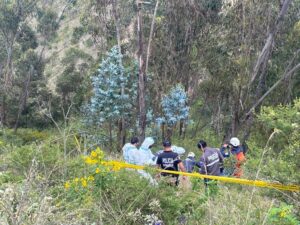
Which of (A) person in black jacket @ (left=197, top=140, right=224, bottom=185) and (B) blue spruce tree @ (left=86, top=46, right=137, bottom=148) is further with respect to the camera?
(B) blue spruce tree @ (left=86, top=46, right=137, bottom=148)

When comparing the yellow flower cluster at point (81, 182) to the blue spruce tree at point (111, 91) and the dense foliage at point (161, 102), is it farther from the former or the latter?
the blue spruce tree at point (111, 91)

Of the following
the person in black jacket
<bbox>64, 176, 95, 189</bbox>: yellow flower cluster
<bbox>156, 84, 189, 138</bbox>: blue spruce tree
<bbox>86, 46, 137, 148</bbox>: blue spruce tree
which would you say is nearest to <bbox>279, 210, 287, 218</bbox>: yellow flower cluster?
<bbox>64, 176, 95, 189</bbox>: yellow flower cluster

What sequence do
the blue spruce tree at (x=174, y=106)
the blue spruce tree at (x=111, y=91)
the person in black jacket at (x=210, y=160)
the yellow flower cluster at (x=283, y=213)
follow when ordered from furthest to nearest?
the blue spruce tree at (x=111, y=91) → the blue spruce tree at (x=174, y=106) → the person in black jacket at (x=210, y=160) → the yellow flower cluster at (x=283, y=213)

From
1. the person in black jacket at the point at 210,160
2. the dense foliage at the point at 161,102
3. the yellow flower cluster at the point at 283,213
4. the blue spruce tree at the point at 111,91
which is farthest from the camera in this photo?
the blue spruce tree at the point at 111,91

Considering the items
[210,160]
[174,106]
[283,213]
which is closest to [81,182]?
[283,213]

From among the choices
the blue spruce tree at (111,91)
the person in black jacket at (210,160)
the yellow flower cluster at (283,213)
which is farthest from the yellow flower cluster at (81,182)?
Result: the blue spruce tree at (111,91)

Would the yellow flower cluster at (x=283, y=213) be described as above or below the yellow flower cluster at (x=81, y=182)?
above

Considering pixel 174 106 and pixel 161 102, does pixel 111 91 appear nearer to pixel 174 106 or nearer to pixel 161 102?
pixel 161 102

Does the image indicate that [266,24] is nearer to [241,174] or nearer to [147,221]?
[241,174]

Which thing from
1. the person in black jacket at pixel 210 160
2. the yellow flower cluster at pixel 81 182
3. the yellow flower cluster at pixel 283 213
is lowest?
the person in black jacket at pixel 210 160

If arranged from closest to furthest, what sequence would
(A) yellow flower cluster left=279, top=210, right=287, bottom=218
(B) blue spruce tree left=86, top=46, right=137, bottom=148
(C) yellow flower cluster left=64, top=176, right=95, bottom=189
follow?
(A) yellow flower cluster left=279, top=210, right=287, bottom=218, (C) yellow flower cluster left=64, top=176, right=95, bottom=189, (B) blue spruce tree left=86, top=46, right=137, bottom=148

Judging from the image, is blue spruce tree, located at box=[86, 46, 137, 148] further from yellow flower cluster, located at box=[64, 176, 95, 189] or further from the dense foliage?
yellow flower cluster, located at box=[64, 176, 95, 189]

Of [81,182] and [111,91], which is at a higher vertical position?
[81,182]

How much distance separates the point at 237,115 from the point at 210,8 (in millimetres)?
6585
